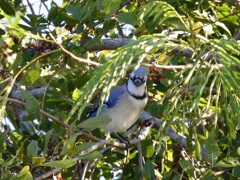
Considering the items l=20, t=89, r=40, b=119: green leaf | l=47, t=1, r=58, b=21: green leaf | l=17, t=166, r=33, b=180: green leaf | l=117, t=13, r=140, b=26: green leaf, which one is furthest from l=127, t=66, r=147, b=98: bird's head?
l=17, t=166, r=33, b=180: green leaf

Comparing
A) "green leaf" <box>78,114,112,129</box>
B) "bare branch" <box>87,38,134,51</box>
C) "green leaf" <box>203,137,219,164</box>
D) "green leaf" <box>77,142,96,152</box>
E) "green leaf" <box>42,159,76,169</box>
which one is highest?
"green leaf" <box>42,159,76,169</box>

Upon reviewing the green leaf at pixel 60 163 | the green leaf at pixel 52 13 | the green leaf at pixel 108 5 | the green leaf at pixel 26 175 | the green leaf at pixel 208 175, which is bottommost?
the green leaf at pixel 208 175

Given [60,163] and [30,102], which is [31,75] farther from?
[60,163]

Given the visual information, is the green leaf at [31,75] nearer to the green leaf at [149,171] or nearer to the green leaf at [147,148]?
the green leaf at [149,171]

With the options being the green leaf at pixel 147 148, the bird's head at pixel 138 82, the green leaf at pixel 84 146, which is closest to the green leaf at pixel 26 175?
the green leaf at pixel 84 146

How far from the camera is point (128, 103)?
4.20m

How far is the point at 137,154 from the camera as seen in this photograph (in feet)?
11.6

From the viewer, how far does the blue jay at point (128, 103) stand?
152 inches

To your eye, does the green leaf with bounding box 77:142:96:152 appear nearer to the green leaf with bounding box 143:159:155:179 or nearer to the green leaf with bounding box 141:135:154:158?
the green leaf with bounding box 143:159:155:179

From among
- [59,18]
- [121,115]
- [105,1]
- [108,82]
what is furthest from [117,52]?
[121,115]

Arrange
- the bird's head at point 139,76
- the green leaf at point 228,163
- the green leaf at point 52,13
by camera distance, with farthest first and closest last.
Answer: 1. the bird's head at point 139,76
2. the green leaf at point 52,13
3. the green leaf at point 228,163

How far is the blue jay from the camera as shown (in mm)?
3865

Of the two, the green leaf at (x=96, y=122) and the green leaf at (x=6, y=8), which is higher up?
the green leaf at (x=6, y=8)

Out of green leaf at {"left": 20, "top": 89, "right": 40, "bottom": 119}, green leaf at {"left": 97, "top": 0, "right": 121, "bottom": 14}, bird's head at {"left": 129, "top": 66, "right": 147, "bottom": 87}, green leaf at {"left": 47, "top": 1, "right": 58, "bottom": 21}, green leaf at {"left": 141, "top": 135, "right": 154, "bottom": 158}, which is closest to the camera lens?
green leaf at {"left": 97, "top": 0, "right": 121, "bottom": 14}
